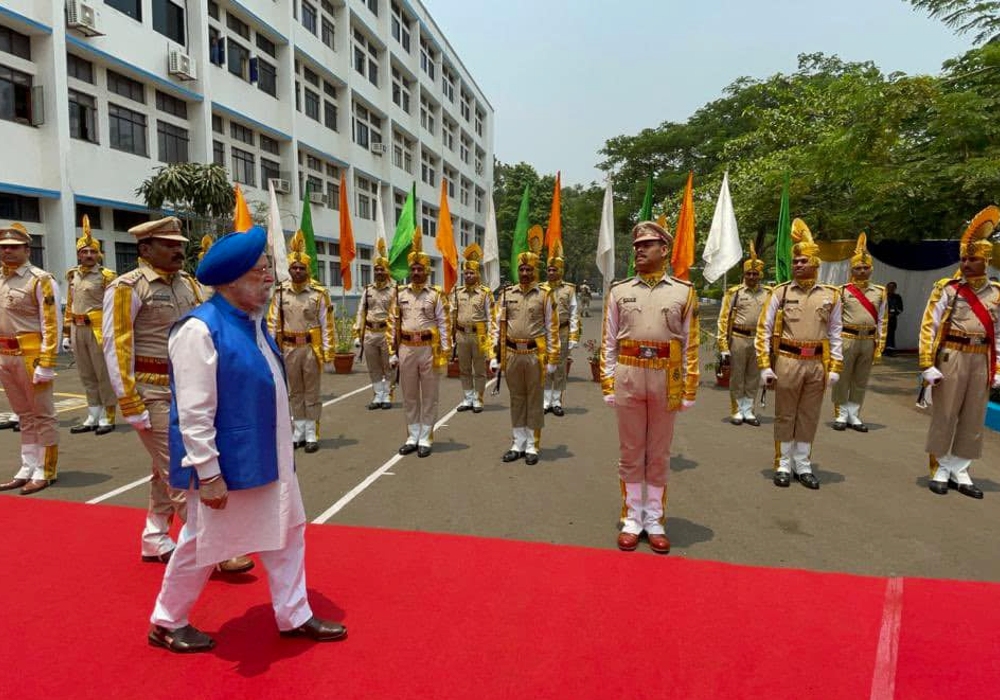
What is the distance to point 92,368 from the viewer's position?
8.05m

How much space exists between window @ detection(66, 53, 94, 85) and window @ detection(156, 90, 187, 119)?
2.32 meters

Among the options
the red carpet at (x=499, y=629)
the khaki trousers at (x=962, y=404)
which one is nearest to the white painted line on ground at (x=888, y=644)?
the red carpet at (x=499, y=629)

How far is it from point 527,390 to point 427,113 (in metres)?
40.5

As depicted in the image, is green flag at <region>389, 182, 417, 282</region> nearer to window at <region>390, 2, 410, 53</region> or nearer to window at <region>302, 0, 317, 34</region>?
window at <region>302, 0, 317, 34</region>

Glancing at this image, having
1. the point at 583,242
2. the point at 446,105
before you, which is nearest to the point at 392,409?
the point at 446,105

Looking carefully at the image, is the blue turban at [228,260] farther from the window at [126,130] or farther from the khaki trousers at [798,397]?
the window at [126,130]

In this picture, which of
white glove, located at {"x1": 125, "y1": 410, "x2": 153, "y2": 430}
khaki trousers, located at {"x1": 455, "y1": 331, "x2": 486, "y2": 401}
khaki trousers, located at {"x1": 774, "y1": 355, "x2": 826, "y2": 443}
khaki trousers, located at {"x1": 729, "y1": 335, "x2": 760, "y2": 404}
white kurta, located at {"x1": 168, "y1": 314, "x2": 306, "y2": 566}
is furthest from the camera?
khaki trousers, located at {"x1": 455, "y1": 331, "x2": 486, "y2": 401}

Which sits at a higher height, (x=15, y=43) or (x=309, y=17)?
(x=309, y=17)

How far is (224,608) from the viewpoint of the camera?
352 cm

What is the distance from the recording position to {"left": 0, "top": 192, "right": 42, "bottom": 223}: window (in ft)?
48.2

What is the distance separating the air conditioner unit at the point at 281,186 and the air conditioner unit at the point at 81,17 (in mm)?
8831

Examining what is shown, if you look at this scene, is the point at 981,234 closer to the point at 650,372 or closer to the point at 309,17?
the point at 650,372

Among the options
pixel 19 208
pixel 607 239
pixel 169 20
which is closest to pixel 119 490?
pixel 607 239

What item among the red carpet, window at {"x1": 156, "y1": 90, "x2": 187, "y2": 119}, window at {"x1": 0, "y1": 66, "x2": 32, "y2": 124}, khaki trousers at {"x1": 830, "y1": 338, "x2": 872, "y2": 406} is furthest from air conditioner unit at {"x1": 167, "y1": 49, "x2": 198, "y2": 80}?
khaki trousers at {"x1": 830, "y1": 338, "x2": 872, "y2": 406}
